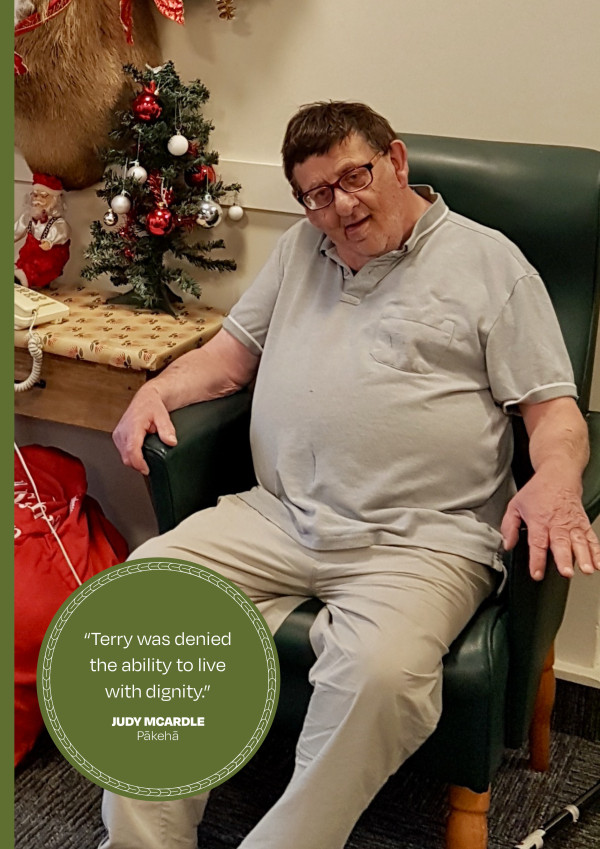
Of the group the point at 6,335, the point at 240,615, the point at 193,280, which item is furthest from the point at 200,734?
the point at 193,280

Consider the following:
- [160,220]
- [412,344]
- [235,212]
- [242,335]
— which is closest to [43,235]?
[160,220]

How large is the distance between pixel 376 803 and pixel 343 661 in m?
0.54

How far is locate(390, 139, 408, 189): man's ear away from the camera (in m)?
1.55

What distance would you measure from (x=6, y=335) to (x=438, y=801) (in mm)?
1151

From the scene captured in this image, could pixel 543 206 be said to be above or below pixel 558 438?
above

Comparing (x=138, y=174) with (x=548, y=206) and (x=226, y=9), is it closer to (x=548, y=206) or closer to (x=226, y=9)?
(x=226, y=9)

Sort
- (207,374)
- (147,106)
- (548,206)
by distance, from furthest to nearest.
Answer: (147,106)
(207,374)
(548,206)

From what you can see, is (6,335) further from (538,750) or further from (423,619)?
(538,750)

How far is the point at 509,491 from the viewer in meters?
1.57

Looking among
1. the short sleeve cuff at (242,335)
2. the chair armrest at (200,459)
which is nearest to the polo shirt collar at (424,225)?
the short sleeve cuff at (242,335)

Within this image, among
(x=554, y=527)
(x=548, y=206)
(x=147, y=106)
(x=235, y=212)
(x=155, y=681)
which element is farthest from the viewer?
(x=235, y=212)


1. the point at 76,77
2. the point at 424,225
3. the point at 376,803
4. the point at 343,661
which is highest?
the point at 76,77

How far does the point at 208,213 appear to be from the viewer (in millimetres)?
1924

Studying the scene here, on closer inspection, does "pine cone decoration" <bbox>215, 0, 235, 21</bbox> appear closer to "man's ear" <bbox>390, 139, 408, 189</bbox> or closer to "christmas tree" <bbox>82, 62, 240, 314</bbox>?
"christmas tree" <bbox>82, 62, 240, 314</bbox>
